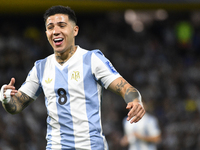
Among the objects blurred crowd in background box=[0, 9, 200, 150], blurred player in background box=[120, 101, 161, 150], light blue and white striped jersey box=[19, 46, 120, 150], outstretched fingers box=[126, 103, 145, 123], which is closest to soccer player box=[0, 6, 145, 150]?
light blue and white striped jersey box=[19, 46, 120, 150]

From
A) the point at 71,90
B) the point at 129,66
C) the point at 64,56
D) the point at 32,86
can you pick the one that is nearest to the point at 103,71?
the point at 71,90

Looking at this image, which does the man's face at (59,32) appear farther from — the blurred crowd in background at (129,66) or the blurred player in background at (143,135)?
the blurred crowd in background at (129,66)

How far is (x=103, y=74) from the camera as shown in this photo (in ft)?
9.15

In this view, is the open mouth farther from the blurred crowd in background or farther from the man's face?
the blurred crowd in background

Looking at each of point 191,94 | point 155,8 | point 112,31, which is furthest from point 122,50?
point 191,94

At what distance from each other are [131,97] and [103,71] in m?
0.38

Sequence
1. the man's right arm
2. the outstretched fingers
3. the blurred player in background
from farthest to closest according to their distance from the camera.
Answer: the blurred player in background
the man's right arm
the outstretched fingers

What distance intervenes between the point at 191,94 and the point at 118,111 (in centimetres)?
268

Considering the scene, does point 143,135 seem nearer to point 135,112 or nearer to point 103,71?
point 103,71

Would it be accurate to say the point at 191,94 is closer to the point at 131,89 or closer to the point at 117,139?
the point at 117,139

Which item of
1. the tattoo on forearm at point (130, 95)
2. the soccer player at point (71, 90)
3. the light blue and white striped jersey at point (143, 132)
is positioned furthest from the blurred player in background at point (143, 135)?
the tattoo on forearm at point (130, 95)

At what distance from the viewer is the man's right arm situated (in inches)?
115

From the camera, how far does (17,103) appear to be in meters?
3.00

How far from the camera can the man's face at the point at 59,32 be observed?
2.96m
